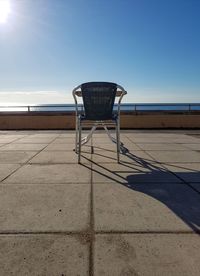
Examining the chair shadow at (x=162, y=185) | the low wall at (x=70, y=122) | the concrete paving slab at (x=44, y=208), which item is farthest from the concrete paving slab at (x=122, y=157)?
the low wall at (x=70, y=122)

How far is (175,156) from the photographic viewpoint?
427 cm

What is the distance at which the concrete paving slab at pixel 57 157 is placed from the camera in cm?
380

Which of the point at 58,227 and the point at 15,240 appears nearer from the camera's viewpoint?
the point at 15,240

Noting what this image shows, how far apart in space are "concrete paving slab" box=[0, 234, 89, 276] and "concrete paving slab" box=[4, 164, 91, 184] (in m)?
1.17

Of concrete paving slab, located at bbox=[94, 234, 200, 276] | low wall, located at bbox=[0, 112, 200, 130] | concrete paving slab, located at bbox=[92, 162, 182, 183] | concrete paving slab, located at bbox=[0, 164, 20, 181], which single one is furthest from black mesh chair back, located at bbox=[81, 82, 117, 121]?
low wall, located at bbox=[0, 112, 200, 130]

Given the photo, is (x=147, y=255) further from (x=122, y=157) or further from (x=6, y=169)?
(x=122, y=157)

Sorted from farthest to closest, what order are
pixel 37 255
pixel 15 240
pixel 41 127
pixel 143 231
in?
pixel 41 127
pixel 143 231
pixel 15 240
pixel 37 255

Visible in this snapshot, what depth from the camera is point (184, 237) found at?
5.41 ft

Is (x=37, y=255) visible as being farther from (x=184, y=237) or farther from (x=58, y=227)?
(x=184, y=237)

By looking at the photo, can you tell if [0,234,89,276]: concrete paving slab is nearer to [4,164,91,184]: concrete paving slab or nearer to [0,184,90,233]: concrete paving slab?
[0,184,90,233]: concrete paving slab

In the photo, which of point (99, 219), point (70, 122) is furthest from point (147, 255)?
point (70, 122)

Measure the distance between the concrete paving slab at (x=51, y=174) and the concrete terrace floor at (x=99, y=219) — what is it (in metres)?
0.01

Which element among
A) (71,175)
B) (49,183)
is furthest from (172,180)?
(49,183)

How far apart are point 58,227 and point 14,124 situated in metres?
9.27
